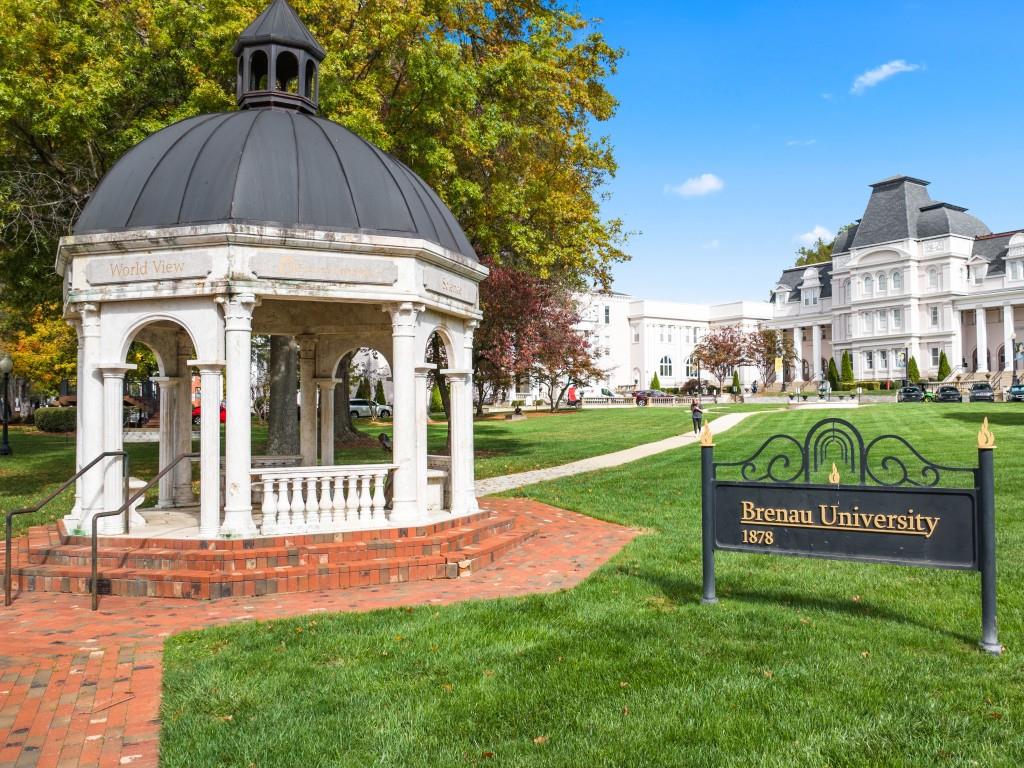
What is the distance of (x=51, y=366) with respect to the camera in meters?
43.7

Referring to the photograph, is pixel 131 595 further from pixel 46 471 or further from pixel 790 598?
pixel 46 471

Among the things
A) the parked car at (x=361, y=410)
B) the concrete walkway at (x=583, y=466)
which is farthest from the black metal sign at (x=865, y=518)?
the parked car at (x=361, y=410)

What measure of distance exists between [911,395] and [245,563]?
59201 millimetres

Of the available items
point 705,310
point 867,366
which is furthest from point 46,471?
point 705,310

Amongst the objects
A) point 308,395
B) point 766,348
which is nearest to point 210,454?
point 308,395

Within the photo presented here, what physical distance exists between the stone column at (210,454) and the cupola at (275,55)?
4.31 metres

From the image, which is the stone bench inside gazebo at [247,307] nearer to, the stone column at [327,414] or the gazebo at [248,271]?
→ the gazebo at [248,271]

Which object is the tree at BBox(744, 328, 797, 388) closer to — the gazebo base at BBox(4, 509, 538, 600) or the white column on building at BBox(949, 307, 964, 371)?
the white column on building at BBox(949, 307, 964, 371)

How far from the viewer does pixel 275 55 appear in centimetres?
1150

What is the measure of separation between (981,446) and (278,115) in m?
9.11

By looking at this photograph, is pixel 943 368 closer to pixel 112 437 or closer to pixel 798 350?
pixel 798 350

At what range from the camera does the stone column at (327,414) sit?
13.6 meters

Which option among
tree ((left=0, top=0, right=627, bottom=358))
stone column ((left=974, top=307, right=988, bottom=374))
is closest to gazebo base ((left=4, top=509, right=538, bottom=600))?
tree ((left=0, top=0, right=627, bottom=358))

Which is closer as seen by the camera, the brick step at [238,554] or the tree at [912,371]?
the brick step at [238,554]
